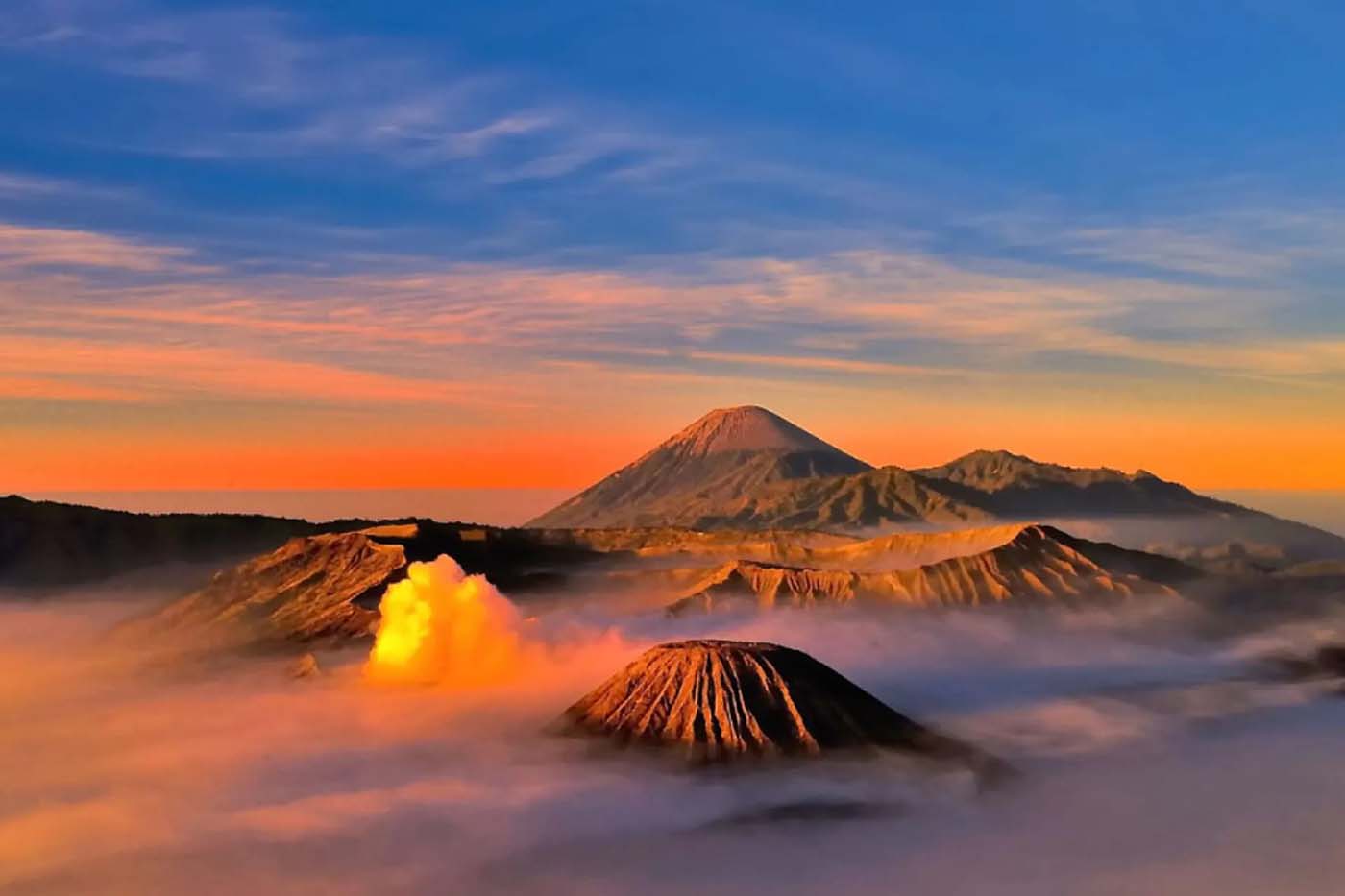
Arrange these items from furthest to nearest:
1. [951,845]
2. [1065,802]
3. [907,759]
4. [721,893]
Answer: [907,759]
[1065,802]
[951,845]
[721,893]

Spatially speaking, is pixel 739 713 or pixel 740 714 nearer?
pixel 740 714

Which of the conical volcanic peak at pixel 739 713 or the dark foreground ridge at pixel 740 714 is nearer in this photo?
the dark foreground ridge at pixel 740 714

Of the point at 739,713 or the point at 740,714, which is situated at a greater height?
the point at 739,713

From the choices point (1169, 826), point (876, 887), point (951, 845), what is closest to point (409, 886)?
point (876, 887)

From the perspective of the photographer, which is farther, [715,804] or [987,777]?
[987,777]

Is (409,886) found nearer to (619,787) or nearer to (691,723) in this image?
(619,787)

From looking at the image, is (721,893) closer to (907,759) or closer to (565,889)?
(565,889)

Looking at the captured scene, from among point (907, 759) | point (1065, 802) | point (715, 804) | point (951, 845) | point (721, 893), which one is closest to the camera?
point (721, 893)

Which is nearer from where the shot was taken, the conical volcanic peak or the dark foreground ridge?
the dark foreground ridge

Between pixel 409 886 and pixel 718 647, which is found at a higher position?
pixel 718 647
